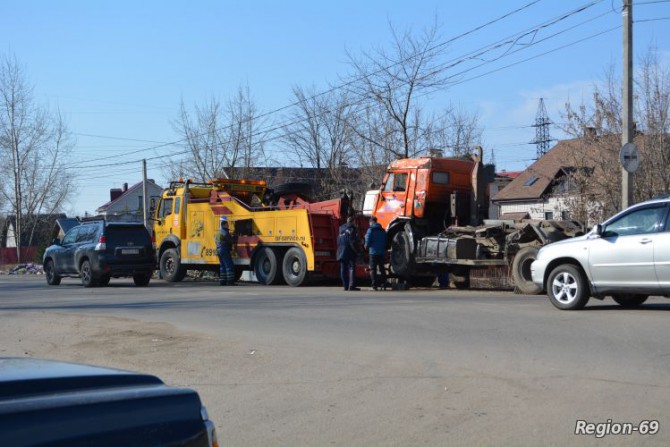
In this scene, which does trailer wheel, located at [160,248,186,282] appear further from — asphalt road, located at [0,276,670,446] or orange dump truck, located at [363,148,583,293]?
asphalt road, located at [0,276,670,446]

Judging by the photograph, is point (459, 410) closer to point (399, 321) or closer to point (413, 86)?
point (399, 321)

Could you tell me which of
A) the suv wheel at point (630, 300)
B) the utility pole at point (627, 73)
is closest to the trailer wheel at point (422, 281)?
the utility pole at point (627, 73)

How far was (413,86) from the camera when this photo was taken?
30.9 metres

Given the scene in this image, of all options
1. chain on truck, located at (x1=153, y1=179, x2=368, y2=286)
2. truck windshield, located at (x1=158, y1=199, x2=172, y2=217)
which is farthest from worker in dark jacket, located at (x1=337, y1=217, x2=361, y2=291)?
truck windshield, located at (x1=158, y1=199, x2=172, y2=217)

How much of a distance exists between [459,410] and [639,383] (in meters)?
1.94

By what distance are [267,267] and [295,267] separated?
1.26 meters

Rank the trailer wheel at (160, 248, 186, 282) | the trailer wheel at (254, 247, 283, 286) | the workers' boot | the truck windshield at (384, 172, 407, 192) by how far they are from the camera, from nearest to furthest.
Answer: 1. the truck windshield at (384, 172, 407, 192)
2. the trailer wheel at (254, 247, 283, 286)
3. the workers' boot
4. the trailer wheel at (160, 248, 186, 282)

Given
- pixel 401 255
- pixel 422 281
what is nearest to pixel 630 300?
pixel 401 255

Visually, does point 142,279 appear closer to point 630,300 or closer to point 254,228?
point 254,228

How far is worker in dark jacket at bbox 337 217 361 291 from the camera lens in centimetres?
1814

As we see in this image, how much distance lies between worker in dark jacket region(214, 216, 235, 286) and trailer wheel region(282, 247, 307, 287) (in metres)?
1.95

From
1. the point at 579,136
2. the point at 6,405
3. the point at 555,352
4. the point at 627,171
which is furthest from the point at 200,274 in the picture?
the point at 6,405

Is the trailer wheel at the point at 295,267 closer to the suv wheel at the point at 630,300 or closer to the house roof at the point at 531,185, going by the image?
the suv wheel at the point at 630,300

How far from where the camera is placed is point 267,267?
21.5 metres
